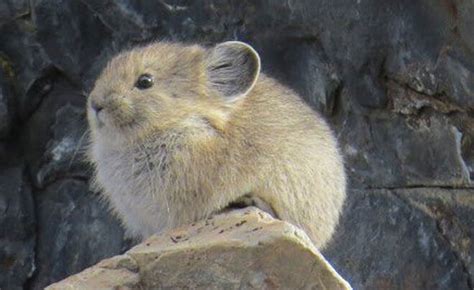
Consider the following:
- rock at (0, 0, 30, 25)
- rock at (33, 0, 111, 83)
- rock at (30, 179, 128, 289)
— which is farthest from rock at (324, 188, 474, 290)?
rock at (0, 0, 30, 25)

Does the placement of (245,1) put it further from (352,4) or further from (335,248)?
(335,248)

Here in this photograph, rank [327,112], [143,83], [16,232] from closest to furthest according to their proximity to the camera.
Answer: [143,83] < [327,112] < [16,232]

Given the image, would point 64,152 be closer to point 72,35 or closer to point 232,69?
point 72,35

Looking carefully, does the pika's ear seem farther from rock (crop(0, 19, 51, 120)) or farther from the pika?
rock (crop(0, 19, 51, 120))

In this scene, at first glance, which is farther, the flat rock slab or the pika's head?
the pika's head

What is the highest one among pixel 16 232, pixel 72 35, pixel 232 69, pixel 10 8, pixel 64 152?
pixel 232 69

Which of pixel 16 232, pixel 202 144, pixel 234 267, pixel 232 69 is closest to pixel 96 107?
pixel 202 144

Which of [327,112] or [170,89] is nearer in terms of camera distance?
[170,89]
